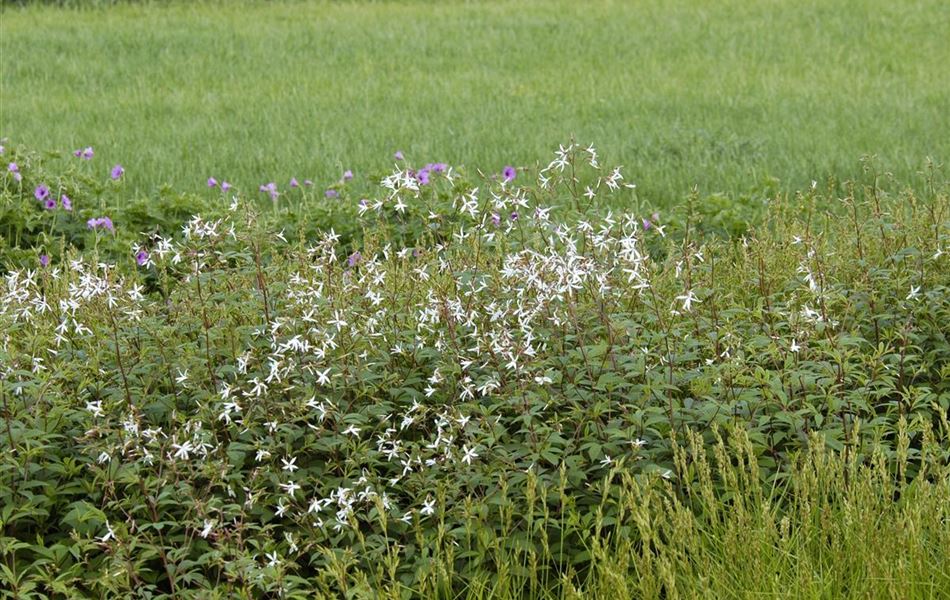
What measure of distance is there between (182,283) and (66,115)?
5.97 m

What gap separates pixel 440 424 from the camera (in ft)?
10.3

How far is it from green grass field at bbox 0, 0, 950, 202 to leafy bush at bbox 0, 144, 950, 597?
3.72 m

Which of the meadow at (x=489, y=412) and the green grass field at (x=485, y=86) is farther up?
the meadow at (x=489, y=412)

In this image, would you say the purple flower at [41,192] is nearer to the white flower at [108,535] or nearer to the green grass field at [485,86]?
the green grass field at [485,86]

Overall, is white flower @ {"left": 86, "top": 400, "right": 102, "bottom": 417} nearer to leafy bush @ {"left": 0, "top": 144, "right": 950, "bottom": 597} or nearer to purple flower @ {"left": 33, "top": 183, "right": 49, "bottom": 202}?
leafy bush @ {"left": 0, "top": 144, "right": 950, "bottom": 597}

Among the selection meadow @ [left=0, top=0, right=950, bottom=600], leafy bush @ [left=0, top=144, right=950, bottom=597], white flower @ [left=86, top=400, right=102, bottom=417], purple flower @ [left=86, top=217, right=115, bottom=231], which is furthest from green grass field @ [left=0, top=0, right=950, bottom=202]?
white flower @ [left=86, top=400, right=102, bottom=417]

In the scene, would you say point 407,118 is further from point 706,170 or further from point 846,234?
point 846,234

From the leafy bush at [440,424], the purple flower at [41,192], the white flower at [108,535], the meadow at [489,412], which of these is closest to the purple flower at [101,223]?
the meadow at [489,412]

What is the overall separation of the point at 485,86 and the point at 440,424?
736 centimetres

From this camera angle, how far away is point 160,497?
2.99m

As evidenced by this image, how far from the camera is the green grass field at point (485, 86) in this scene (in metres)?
8.08

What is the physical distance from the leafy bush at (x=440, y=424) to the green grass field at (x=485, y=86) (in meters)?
3.72

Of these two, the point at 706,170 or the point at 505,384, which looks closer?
the point at 505,384

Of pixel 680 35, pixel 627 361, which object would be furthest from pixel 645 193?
pixel 680 35
